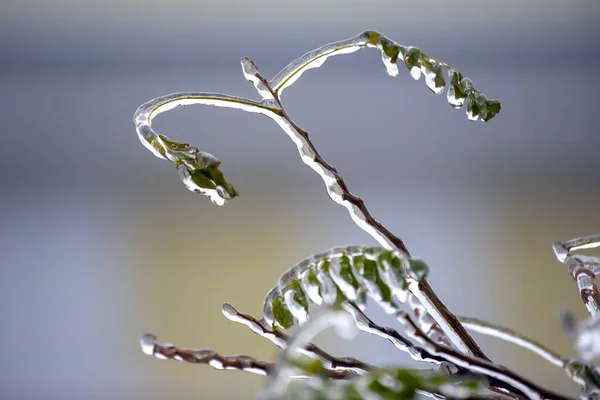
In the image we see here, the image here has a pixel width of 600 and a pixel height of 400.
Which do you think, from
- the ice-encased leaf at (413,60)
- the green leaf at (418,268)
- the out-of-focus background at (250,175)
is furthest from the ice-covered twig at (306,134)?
the out-of-focus background at (250,175)

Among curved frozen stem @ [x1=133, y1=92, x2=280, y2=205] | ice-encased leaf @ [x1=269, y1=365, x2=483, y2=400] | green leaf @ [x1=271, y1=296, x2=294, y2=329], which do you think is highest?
curved frozen stem @ [x1=133, y1=92, x2=280, y2=205]

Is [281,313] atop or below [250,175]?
below

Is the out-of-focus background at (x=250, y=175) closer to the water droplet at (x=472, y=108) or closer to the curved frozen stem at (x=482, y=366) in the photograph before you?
the water droplet at (x=472, y=108)

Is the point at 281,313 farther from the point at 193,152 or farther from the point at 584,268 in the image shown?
the point at 584,268

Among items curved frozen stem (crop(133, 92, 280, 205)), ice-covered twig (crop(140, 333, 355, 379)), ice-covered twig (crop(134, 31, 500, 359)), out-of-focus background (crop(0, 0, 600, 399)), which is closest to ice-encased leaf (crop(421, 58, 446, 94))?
ice-covered twig (crop(134, 31, 500, 359))

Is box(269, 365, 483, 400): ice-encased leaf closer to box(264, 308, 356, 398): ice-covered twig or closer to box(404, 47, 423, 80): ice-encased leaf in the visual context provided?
box(264, 308, 356, 398): ice-covered twig

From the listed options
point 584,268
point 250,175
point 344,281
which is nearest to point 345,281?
point 344,281

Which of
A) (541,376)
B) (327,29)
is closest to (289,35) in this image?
(327,29)

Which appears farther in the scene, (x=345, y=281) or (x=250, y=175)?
(x=250, y=175)
